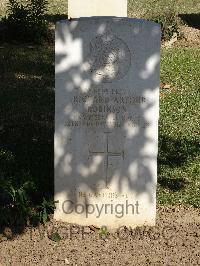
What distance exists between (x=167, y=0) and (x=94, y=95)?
13299 mm

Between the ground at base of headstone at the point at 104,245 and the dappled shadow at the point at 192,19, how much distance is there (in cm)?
901

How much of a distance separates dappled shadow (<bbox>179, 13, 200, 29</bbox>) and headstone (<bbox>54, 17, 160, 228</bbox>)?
351 inches

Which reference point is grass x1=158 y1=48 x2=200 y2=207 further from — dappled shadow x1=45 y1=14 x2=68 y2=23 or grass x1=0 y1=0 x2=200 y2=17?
grass x1=0 y1=0 x2=200 y2=17

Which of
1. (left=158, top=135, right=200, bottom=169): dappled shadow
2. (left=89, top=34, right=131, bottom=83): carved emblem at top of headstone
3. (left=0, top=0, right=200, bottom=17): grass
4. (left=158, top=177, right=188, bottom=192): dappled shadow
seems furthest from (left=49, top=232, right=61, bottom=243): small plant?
(left=0, top=0, right=200, bottom=17): grass

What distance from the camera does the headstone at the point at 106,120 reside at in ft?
15.1

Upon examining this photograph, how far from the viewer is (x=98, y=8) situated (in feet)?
35.4

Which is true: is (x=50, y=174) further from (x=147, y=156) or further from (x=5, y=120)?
(x=5, y=120)

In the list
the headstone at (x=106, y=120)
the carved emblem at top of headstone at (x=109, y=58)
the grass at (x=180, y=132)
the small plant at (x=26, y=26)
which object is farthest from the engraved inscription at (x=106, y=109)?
the small plant at (x=26, y=26)

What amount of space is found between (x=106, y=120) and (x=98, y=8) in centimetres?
638

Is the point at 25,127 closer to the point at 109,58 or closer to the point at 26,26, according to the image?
the point at 109,58

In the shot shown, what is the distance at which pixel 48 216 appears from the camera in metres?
5.13

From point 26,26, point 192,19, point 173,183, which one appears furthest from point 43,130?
point 192,19

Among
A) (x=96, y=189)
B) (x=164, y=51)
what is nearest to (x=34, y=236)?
(x=96, y=189)

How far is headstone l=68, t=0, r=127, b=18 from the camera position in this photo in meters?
10.7
